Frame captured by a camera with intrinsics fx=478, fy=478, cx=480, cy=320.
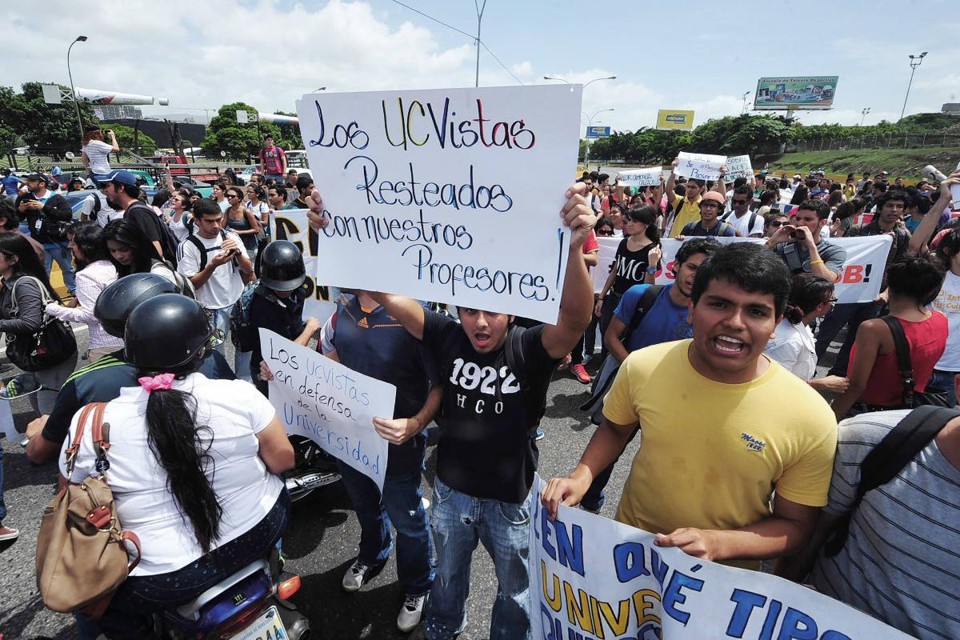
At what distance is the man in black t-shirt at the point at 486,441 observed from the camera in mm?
1934

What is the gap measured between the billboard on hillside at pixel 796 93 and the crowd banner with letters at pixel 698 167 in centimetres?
7647

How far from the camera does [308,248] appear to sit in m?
4.21

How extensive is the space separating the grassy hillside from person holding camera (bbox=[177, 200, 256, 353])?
130 ft

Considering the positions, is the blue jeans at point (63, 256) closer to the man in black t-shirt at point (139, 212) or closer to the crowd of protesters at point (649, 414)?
the man in black t-shirt at point (139, 212)

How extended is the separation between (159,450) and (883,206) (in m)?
7.41

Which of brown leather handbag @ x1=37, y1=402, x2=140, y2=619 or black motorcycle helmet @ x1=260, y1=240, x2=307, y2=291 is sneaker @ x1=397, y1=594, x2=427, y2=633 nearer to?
brown leather handbag @ x1=37, y1=402, x2=140, y2=619

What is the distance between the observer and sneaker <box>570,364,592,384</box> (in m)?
5.39

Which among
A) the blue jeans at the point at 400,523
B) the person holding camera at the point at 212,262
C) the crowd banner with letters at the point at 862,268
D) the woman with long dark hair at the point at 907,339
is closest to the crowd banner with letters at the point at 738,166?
the crowd banner with letters at the point at 862,268

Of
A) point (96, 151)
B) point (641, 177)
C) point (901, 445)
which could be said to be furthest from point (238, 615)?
point (641, 177)

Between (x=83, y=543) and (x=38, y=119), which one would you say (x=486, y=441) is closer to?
(x=83, y=543)

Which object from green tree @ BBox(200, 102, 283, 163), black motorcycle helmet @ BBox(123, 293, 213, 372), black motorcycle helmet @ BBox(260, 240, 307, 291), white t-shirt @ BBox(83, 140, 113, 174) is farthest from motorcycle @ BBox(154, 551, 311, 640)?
green tree @ BBox(200, 102, 283, 163)

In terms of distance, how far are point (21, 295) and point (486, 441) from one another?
3.73 meters

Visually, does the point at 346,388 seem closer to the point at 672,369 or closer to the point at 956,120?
the point at 672,369

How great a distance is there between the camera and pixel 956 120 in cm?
5216
